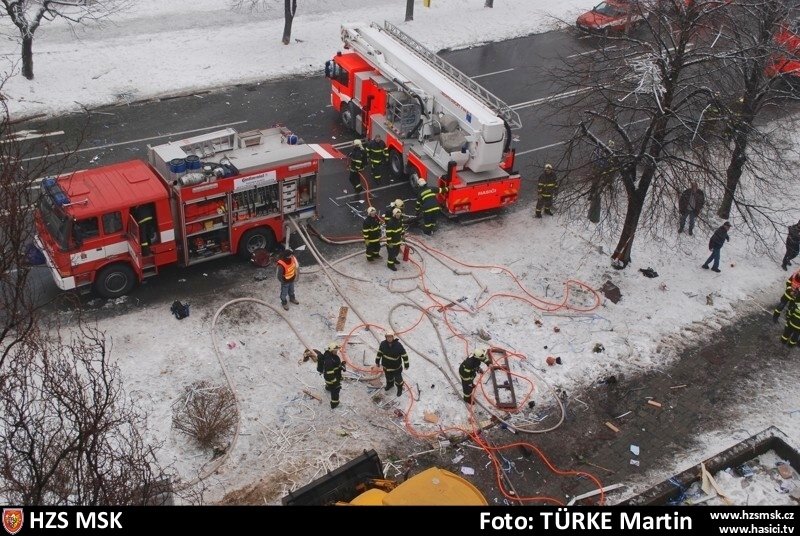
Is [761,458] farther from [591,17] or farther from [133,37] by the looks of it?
[133,37]

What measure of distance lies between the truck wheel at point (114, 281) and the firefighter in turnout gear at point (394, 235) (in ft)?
18.2

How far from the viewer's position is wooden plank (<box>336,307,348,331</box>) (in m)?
16.0

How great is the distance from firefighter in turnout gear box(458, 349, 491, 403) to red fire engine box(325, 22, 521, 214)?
6.09 m

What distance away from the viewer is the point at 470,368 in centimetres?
1401

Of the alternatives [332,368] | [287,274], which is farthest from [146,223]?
[332,368]

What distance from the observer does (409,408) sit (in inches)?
565

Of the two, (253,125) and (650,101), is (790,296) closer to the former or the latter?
(650,101)

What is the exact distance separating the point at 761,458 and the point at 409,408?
6.28 m

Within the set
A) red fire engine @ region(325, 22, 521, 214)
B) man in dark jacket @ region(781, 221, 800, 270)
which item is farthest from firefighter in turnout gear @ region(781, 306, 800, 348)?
red fire engine @ region(325, 22, 521, 214)

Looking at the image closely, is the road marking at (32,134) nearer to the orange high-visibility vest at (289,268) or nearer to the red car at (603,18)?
the orange high-visibility vest at (289,268)

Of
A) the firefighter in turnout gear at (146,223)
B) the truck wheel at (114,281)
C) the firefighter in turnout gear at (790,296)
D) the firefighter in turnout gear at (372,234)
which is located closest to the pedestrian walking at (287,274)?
the firefighter in turnout gear at (372,234)

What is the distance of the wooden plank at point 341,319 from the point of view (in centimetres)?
1603

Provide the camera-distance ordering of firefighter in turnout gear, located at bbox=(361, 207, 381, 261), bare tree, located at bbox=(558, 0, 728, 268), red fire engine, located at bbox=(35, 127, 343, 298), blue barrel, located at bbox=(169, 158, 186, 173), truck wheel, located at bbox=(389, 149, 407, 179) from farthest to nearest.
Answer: truck wheel, located at bbox=(389, 149, 407, 179), firefighter in turnout gear, located at bbox=(361, 207, 381, 261), blue barrel, located at bbox=(169, 158, 186, 173), bare tree, located at bbox=(558, 0, 728, 268), red fire engine, located at bbox=(35, 127, 343, 298)
